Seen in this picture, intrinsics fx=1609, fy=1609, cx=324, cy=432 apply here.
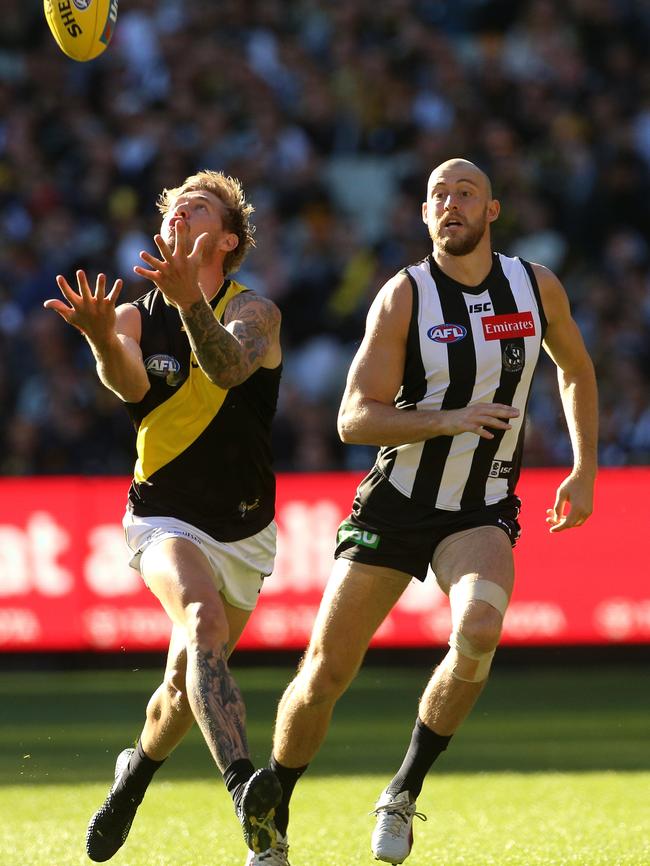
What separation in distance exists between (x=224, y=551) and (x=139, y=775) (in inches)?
37.2

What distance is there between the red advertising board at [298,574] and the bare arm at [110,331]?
631 centimetres

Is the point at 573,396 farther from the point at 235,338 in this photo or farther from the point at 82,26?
the point at 82,26

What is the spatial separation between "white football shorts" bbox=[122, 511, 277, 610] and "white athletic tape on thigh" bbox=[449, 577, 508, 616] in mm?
848

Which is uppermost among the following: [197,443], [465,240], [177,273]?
[465,240]

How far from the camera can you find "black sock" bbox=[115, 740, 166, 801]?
6.32 m

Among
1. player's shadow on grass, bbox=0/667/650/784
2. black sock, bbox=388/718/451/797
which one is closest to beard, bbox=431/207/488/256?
black sock, bbox=388/718/451/797

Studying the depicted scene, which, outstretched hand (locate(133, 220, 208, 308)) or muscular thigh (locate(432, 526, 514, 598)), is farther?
muscular thigh (locate(432, 526, 514, 598))

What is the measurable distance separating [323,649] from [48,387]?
8.90 metres

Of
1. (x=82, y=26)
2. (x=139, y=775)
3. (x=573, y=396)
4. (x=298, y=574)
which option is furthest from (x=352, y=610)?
(x=298, y=574)

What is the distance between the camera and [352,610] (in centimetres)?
624

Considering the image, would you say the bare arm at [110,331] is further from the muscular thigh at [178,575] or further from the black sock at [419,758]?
the black sock at [419,758]

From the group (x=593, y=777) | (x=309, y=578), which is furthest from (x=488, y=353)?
(x=309, y=578)

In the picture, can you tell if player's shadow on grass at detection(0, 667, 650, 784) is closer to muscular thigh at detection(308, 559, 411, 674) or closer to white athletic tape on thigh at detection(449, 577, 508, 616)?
muscular thigh at detection(308, 559, 411, 674)

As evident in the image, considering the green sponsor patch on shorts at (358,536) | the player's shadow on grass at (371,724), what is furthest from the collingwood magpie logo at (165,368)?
the player's shadow on grass at (371,724)
